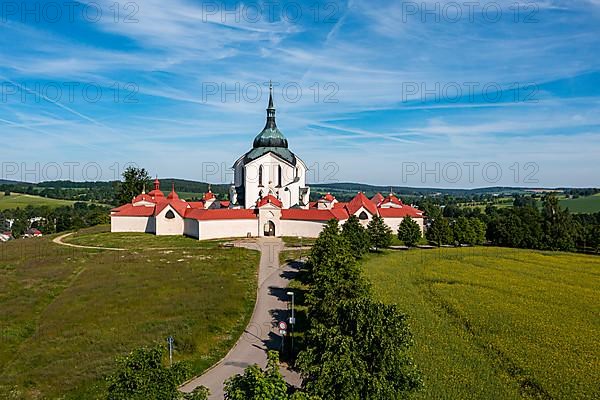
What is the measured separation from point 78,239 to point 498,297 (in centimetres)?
5311

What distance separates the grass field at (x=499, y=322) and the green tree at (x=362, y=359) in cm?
236

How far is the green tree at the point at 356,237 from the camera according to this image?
48.3 metres

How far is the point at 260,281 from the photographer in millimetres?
38219

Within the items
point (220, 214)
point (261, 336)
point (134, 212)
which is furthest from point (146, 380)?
point (134, 212)

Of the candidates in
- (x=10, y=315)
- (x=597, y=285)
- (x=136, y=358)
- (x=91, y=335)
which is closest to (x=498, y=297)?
(x=597, y=285)

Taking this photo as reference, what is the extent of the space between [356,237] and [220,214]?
2094 cm

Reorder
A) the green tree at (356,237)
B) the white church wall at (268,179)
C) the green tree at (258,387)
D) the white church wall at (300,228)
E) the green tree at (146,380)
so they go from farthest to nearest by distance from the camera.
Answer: the white church wall at (268,179) < the white church wall at (300,228) < the green tree at (356,237) < the green tree at (146,380) < the green tree at (258,387)

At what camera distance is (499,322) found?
30250mm

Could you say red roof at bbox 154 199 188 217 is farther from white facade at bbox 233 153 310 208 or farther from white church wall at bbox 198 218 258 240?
white facade at bbox 233 153 310 208

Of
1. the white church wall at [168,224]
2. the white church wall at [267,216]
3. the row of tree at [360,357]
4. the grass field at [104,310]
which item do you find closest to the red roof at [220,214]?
the white church wall at [267,216]

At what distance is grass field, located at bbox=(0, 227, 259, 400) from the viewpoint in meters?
21.2

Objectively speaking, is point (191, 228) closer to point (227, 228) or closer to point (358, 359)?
point (227, 228)

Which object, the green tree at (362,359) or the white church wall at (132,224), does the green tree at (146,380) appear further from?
the white church wall at (132,224)

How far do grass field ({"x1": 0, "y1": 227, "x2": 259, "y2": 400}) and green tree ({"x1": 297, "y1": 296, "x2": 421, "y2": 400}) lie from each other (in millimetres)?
7626
